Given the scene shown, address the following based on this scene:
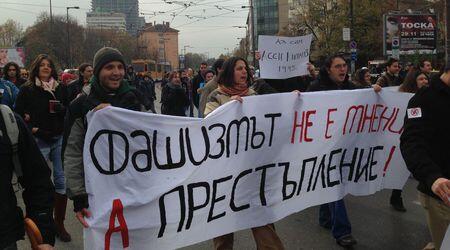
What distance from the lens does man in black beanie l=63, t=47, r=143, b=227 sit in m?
3.22

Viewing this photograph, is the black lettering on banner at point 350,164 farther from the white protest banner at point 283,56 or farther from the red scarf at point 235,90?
the white protest banner at point 283,56

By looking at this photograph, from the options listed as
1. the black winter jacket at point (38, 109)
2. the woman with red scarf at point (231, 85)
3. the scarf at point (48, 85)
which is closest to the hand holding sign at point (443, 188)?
the woman with red scarf at point (231, 85)

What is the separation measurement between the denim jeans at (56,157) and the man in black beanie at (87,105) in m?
2.07

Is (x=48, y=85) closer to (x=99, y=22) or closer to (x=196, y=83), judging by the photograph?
(x=196, y=83)

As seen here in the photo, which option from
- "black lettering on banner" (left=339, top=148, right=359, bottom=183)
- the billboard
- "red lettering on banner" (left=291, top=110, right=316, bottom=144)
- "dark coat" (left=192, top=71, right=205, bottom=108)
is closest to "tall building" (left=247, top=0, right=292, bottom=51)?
the billboard

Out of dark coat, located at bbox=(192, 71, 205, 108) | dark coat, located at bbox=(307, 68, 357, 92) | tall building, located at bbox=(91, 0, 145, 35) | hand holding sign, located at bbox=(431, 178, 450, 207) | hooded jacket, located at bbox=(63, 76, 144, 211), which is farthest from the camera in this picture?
tall building, located at bbox=(91, 0, 145, 35)

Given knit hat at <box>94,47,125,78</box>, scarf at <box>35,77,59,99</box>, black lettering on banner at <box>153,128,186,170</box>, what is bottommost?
black lettering on banner at <box>153,128,186,170</box>

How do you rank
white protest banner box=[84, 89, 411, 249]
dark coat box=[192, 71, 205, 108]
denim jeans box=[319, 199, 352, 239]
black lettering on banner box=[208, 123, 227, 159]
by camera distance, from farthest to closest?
1. dark coat box=[192, 71, 205, 108]
2. denim jeans box=[319, 199, 352, 239]
3. black lettering on banner box=[208, 123, 227, 159]
4. white protest banner box=[84, 89, 411, 249]

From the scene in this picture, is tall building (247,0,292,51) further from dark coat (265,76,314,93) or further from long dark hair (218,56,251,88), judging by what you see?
long dark hair (218,56,251,88)

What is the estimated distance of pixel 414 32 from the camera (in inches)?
1454

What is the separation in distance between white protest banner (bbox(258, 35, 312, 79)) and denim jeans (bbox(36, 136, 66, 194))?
4.05m

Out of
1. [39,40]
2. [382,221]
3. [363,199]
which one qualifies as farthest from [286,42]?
[39,40]

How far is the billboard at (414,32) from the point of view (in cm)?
3641

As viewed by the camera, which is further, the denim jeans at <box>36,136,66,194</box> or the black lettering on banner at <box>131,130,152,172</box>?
the denim jeans at <box>36,136,66,194</box>
